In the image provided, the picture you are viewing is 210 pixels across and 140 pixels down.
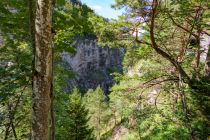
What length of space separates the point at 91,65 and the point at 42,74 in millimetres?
136593

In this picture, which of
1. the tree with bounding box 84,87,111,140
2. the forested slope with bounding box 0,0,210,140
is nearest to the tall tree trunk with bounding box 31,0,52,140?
the forested slope with bounding box 0,0,210,140

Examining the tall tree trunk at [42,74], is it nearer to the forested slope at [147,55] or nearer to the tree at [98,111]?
the forested slope at [147,55]

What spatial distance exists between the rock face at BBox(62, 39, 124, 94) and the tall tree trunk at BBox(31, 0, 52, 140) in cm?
12490

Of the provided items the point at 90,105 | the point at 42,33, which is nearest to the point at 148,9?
the point at 42,33

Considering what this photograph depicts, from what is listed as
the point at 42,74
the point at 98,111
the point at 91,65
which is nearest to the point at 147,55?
the point at 42,74

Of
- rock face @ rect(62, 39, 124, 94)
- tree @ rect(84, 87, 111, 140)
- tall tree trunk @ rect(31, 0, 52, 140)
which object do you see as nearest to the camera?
tall tree trunk @ rect(31, 0, 52, 140)

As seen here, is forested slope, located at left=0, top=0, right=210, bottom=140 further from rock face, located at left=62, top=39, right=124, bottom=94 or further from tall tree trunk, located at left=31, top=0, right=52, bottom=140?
rock face, located at left=62, top=39, right=124, bottom=94

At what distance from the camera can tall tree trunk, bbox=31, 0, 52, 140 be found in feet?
10.3

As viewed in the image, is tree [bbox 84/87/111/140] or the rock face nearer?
tree [bbox 84/87/111/140]

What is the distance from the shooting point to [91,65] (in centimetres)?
13962

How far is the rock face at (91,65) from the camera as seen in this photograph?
134m

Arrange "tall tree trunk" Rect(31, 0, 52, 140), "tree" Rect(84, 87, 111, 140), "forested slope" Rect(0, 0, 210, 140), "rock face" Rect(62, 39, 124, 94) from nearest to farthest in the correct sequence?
"tall tree trunk" Rect(31, 0, 52, 140) → "forested slope" Rect(0, 0, 210, 140) → "tree" Rect(84, 87, 111, 140) → "rock face" Rect(62, 39, 124, 94)

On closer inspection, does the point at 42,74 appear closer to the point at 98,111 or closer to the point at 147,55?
the point at 147,55

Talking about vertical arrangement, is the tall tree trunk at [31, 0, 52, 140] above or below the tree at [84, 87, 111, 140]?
above
